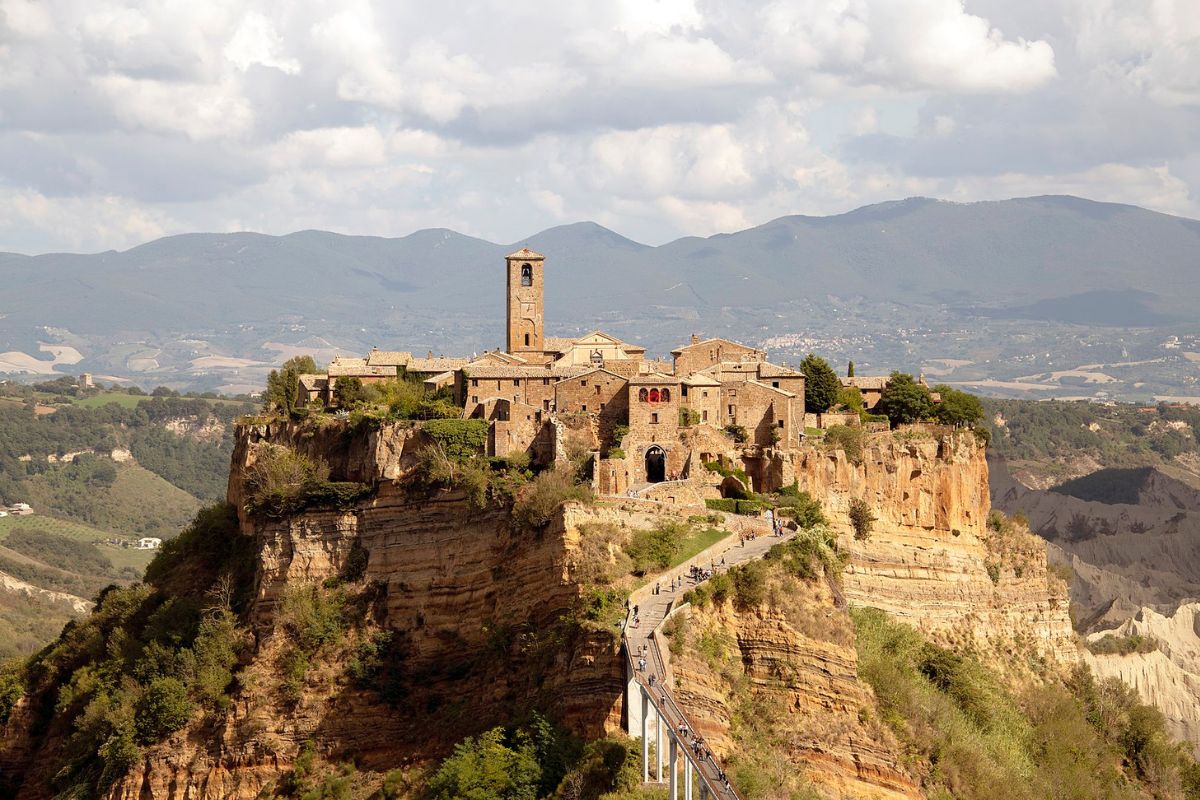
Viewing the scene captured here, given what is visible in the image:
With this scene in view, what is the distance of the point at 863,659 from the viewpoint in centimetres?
5112

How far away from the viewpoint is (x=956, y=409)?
227 ft

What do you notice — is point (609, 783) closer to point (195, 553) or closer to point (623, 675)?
point (623, 675)

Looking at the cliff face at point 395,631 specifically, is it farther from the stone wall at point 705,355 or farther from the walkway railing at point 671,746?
the stone wall at point 705,355

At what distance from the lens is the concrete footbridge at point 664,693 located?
3688 cm

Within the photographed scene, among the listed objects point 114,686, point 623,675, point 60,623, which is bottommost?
point 60,623

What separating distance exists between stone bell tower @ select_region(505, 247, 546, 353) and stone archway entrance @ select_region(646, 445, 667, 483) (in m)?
15.0

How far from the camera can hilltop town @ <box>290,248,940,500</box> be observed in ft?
176

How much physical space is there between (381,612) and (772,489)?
13.5m

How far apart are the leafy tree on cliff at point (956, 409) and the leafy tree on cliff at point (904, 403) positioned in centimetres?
60

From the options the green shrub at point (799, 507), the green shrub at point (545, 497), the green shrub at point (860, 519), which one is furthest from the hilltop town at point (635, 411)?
the green shrub at point (860, 519)

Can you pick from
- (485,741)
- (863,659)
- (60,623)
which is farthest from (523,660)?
(60,623)

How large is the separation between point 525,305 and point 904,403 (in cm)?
1608

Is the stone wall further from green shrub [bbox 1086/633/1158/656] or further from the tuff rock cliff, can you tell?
green shrub [bbox 1086/633/1158/656]

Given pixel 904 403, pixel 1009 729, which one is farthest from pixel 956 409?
pixel 1009 729
